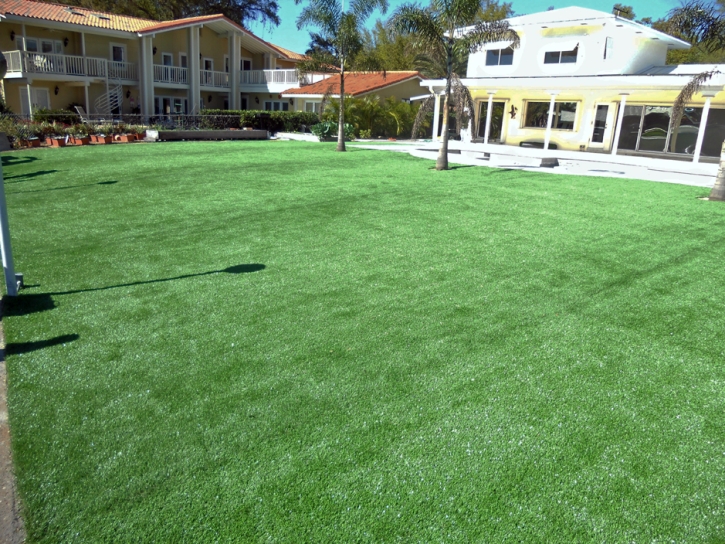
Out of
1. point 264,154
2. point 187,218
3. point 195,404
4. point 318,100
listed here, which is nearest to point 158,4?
point 318,100

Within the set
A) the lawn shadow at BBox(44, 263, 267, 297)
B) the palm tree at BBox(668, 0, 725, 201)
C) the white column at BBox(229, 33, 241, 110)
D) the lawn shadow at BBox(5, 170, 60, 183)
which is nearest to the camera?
the lawn shadow at BBox(44, 263, 267, 297)

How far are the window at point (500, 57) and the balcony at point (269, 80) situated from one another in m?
12.7

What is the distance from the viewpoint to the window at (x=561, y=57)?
23908mm

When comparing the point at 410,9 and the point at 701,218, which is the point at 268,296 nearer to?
the point at 701,218

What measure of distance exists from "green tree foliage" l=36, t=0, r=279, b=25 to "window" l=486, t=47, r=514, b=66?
97.9 ft

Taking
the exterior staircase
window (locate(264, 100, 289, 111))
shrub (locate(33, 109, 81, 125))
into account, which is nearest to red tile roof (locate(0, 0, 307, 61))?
the exterior staircase

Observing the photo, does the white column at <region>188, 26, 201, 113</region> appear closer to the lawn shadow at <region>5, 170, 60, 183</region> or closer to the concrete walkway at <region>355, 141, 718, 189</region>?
the concrete walkway at <region>355, 141, 718, 189</region>

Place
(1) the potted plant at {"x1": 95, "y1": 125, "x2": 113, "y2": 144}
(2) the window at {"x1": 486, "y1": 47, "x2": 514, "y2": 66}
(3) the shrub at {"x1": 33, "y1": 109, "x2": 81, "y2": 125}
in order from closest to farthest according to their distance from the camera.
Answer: (1) the potted plant at {"x1": 95, "y1": 125, "x2": 113, "y2": 144}, (3) the shrub at {"x1": 33, "y1": 109, "x2": 81, "y2": 125}, (2) the window at {"x1": 486, "y1": 47, "x2": 514, "y2": 66}

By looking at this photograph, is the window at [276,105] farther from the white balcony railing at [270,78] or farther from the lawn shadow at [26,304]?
the lawn shadow at [26,304]

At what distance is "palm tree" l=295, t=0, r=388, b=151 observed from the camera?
20859 mm

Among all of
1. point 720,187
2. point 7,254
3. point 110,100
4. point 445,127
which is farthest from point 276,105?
point 7,254

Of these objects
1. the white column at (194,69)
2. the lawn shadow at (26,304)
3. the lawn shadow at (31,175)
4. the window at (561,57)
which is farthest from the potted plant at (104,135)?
the window at (561,57)

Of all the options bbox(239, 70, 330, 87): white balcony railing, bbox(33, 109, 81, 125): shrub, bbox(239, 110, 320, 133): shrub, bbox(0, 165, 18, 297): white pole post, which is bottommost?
bbox(0, 165, 18, 297): white pole post

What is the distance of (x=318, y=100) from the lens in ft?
117
